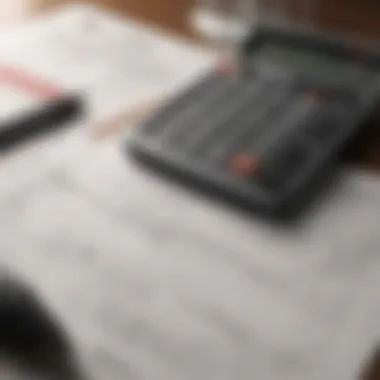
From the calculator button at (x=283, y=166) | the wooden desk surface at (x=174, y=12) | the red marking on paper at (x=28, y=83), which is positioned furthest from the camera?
the wooden desk surface at (x=174, y=12)

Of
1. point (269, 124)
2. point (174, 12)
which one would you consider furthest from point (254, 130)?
point (174, 12)

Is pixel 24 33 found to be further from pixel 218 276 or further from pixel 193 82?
pixel 218 276

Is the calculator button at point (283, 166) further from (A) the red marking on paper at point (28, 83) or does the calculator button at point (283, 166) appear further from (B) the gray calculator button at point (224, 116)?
(A) the red marking on paper at point (28, 83)

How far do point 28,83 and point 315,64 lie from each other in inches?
9.3

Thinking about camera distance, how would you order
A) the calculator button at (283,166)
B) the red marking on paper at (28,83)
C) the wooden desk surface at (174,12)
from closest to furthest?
1. the calculator button at (283,166)
2. the red marking on paper at (28,83)
3. the wooden desk surface at (174,12)

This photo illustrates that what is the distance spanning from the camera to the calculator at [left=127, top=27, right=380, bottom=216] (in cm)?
50

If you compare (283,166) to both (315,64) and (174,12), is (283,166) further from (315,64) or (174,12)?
(174,12)

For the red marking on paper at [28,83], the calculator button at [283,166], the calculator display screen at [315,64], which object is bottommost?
the red marking on paper at [28,83]

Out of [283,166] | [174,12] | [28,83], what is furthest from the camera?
[174,12]

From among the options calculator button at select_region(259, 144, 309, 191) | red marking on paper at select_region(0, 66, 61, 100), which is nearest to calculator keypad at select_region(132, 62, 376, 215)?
calculator button at select_region(259, 144, 309, 191)

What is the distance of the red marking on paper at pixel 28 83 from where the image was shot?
618mm

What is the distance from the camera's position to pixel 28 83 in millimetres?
643

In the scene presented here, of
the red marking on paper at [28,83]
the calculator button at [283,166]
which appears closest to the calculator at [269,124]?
the calculator button at [283,166]

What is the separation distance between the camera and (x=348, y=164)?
0.55 m
